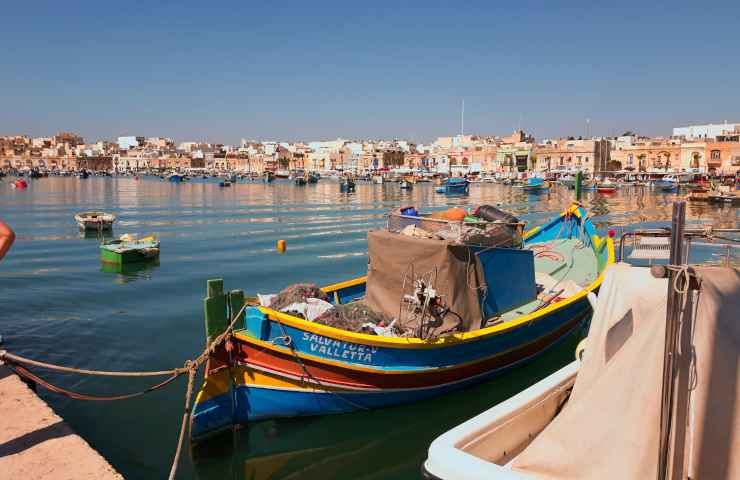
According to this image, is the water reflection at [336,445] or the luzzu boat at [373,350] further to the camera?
the luzzu boat at [373,350]

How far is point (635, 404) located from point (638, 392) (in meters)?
0.08

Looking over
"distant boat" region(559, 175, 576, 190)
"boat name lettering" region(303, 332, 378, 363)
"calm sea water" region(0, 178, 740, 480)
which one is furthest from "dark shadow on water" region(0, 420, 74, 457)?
"distant boat" region(559, 175, 576, 190)

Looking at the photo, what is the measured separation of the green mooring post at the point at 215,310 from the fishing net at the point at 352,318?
58.1 inches

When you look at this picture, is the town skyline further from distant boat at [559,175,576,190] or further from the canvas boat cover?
the canvas boat cover

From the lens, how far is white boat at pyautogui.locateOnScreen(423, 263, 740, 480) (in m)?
3.23

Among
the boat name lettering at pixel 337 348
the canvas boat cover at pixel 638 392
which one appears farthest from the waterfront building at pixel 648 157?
the canvas boat cover at pixel 638 392

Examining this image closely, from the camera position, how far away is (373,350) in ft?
25.3

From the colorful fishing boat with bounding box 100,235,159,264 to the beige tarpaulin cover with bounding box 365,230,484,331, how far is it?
14.5 m

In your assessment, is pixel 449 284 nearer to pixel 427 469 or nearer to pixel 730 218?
pixel 427 469

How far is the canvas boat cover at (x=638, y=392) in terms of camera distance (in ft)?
10.6

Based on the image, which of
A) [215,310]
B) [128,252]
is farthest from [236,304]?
[128,252]

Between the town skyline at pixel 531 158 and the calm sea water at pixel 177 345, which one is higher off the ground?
the town skyline at pixel 531 158

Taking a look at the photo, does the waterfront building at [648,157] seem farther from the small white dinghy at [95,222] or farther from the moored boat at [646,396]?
the moored boat at [646,396]

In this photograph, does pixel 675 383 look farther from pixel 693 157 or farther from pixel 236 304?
pixel 693 157
